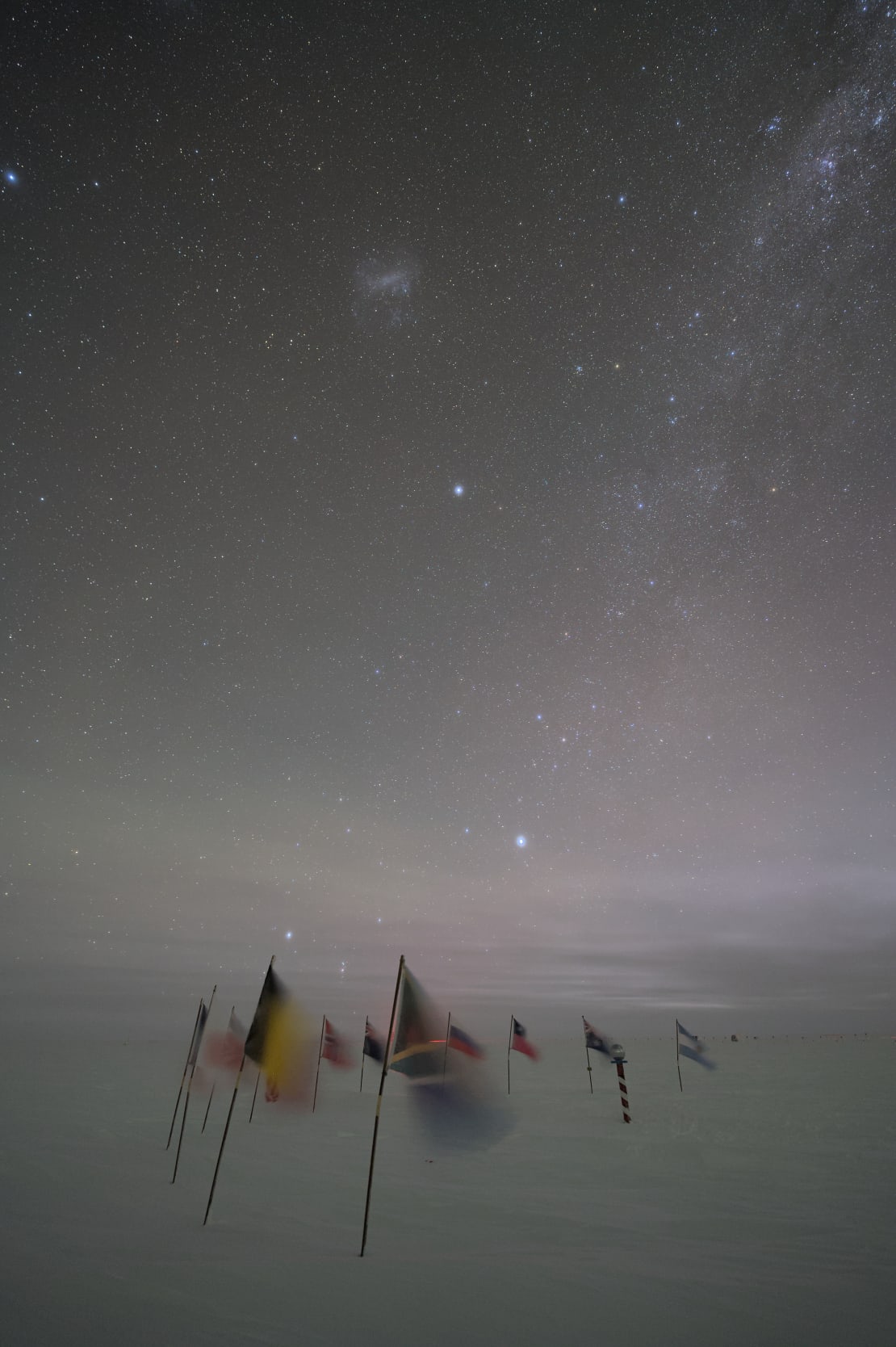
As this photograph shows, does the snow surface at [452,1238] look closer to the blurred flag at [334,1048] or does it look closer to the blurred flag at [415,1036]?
the blurred flag at [415,1036]

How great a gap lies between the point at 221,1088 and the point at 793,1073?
63.9 metres

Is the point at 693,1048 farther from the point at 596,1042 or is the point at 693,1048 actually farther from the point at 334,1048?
the point at 334,1048

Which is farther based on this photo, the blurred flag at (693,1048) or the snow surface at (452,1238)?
the blurred flag at (693,1048)

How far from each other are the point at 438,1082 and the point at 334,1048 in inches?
634

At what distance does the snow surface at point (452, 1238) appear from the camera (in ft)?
31.3

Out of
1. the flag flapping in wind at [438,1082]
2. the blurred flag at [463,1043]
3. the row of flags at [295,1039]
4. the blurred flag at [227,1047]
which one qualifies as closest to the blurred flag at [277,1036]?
the row of flags at [295,1039]

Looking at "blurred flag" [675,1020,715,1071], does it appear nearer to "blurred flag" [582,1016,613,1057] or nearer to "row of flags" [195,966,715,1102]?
"blurred flag" [582,1016,613,1057]

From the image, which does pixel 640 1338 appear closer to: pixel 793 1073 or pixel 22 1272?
pixel 22 1272

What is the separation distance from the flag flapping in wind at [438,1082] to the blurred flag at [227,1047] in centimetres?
1010

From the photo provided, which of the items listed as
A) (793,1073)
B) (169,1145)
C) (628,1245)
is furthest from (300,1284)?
(793,1073)

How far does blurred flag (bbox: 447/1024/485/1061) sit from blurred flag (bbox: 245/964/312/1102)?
8332 mm

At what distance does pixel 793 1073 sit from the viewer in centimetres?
7494

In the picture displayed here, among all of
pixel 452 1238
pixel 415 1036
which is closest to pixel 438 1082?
pixel 452 1238

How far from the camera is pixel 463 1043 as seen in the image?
24.4m
